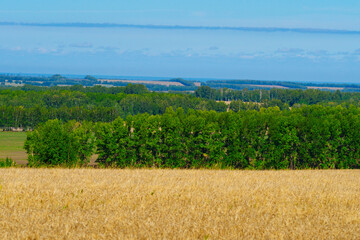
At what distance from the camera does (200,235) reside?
10656 mm

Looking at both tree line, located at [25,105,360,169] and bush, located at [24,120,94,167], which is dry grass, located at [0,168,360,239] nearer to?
bush, located at [24,120,94,167]

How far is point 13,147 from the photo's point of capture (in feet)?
479

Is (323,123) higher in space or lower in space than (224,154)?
higher

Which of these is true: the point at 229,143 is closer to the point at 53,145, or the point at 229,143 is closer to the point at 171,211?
the point at 53,145

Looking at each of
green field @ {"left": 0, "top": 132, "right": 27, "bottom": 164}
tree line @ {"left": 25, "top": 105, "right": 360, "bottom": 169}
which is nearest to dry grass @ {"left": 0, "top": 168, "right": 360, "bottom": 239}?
tree line @ {"left": 25, "top": 105, "right": 360, "bottom": 169}

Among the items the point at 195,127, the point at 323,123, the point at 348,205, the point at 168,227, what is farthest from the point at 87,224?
the point at 323,123

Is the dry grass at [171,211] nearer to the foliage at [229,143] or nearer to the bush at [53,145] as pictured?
the bush at [53,145]

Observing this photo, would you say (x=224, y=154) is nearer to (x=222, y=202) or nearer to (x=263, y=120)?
(x=263, y=120)

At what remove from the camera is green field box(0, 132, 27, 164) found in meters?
124

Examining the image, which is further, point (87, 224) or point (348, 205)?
point (348, 205)

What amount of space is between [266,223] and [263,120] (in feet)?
236

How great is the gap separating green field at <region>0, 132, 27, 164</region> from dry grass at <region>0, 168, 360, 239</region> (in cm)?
10115

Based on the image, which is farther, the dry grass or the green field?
the green field

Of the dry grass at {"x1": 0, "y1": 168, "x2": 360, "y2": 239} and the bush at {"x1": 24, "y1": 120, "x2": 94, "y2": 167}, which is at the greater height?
the dry grass at {"x1": 0, "y1": 168, "x2": 360, "y2": 239}
